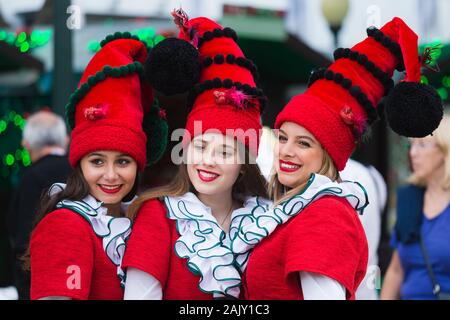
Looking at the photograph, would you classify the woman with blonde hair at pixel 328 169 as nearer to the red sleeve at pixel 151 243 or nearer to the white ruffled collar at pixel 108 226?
the red sleeve at pixel 151 243

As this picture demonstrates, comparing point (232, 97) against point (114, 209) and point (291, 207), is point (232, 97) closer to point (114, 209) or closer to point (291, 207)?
point (291, 207)

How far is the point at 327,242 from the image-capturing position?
220 cm

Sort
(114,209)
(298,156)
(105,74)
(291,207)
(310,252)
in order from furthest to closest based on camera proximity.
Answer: (114,209) → (105,74) → (298,156) → (291,207) → (310,252)

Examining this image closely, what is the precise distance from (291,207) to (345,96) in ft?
1.31

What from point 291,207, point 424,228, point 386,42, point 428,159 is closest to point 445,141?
point 428,159

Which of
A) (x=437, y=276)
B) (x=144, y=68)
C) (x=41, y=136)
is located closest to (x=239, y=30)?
(x=41, y=136)

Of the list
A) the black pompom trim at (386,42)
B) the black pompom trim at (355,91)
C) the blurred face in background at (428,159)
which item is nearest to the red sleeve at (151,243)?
the black pompom trim at (355,91)

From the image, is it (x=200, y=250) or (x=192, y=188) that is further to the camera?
(x=192, y=188)

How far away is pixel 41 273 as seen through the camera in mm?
2361

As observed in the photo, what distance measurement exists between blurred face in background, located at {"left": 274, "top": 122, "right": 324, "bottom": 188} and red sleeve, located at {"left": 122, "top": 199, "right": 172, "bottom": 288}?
40 cm

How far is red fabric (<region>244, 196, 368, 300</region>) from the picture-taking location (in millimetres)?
2184

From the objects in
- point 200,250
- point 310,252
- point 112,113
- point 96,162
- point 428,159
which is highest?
Answer: point 428,159

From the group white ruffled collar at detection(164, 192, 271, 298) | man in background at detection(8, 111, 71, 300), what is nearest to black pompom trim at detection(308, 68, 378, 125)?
white ruffled collar at detection(164, 192, 271, 298)
